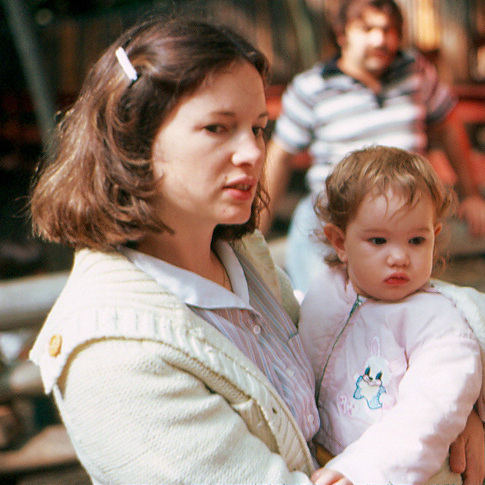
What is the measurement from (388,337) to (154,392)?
23.4 inches

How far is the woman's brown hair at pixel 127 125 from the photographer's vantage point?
3.58ft

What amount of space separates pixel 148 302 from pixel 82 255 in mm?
230

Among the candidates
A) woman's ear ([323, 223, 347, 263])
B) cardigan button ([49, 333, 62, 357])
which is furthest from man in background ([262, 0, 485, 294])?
cardigan button ([49, 333, 62, 357])

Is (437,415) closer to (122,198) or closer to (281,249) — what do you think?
(122,198)

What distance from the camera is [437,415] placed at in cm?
115

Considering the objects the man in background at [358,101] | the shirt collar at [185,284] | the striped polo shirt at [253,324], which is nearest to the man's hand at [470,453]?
the striped polo shirt at [253,324]

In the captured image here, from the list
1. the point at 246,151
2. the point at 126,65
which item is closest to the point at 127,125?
the point at 126,65

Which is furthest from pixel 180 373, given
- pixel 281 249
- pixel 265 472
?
pixel 281 249

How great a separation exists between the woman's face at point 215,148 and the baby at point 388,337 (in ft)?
1.13

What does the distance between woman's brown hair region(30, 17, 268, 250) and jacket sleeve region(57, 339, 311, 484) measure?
0.27m

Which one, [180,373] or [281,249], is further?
[281,249]

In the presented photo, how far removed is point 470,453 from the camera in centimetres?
127

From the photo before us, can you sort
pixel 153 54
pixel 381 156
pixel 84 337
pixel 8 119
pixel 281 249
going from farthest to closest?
pixel 8 119, pixel 281 249, pixel 381 156, pixel 153 54, pixel 84 337

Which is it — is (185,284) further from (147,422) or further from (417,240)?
(417,240)
